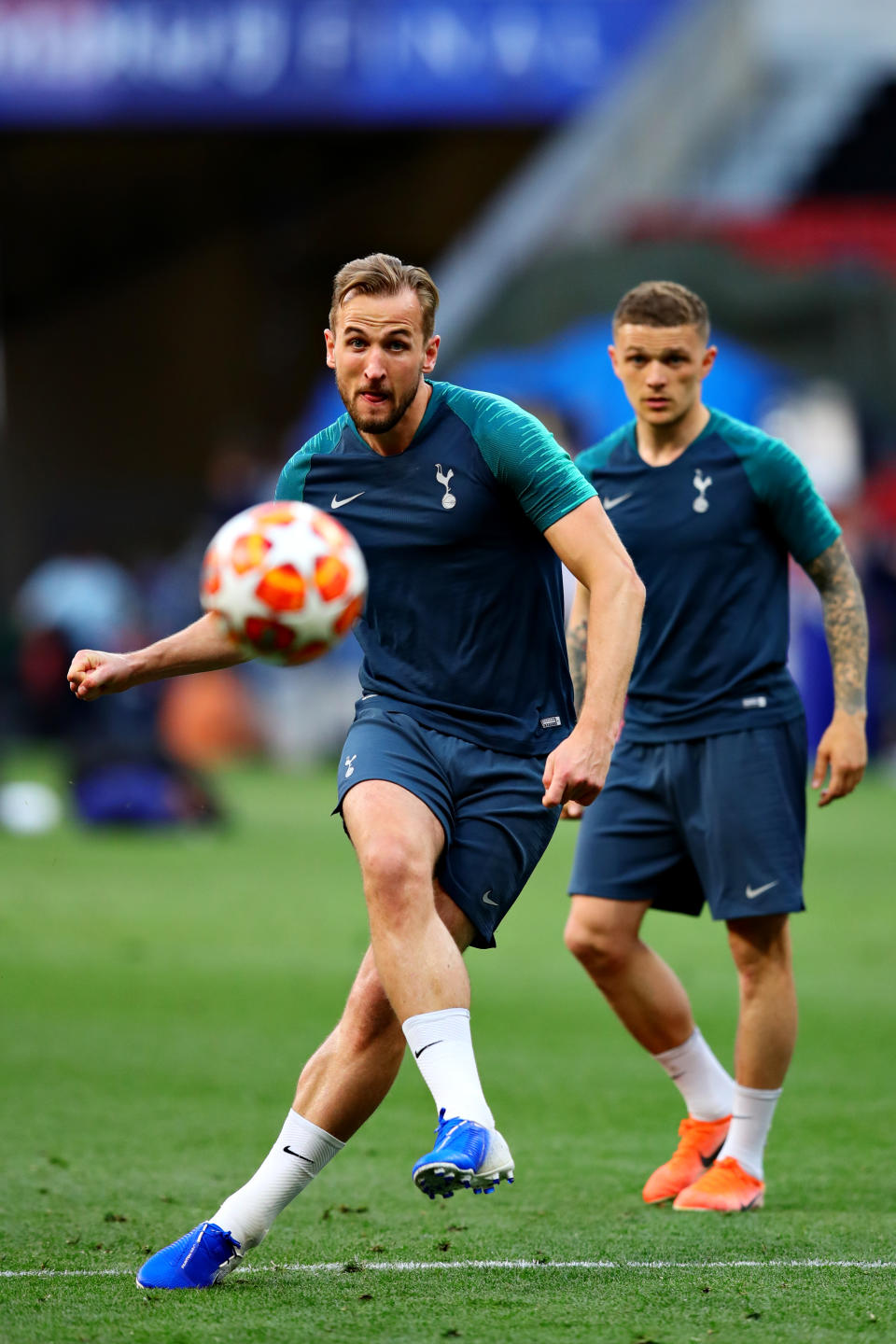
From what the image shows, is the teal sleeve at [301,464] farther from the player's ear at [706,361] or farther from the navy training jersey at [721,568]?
the player's ear at [706,361]

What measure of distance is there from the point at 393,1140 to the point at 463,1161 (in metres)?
2.67

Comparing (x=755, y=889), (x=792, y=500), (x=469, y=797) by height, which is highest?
(x=792, y=500)

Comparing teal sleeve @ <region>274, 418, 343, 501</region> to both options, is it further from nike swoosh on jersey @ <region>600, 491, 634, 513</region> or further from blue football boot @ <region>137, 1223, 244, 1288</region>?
blue football boot @ <region>137, 1223, 244, 1288</region>

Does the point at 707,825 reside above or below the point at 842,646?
below

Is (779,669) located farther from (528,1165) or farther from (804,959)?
(804,959)

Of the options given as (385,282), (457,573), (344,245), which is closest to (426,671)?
(457,573)

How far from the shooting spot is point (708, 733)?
6.03m

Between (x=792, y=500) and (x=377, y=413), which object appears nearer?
(x=377, y=413)

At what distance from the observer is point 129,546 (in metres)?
31.7

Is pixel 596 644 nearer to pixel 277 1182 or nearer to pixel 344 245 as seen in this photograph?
pixel 277 1182

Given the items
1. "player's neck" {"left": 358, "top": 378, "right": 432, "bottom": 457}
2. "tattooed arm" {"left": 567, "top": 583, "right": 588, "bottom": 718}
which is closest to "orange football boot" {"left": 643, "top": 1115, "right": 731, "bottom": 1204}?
"tattooed arm" {"left": 567, "top": 583, "right": 588, "bottom": 718}

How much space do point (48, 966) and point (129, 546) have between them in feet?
72.5

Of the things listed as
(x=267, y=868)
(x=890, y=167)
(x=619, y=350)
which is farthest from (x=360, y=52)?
(x=619, y=350)

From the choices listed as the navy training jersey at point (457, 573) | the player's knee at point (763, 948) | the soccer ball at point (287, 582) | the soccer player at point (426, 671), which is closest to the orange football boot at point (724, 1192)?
the player's knee at point (763, 948)
